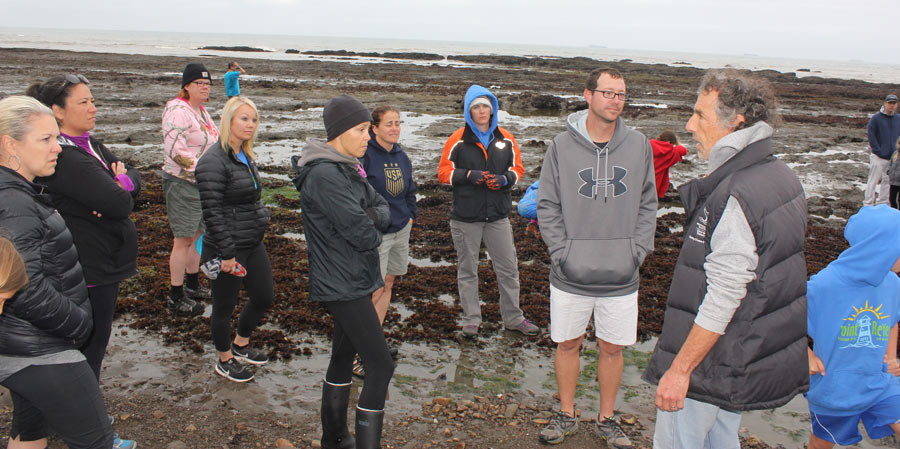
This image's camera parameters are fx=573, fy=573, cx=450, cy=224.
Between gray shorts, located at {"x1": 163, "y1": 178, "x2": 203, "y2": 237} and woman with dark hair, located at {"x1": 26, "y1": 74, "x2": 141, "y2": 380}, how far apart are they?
6.06 feet

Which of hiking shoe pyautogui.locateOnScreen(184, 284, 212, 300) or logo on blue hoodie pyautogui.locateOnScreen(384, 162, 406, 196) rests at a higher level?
logo on blue hoodie pyautogui.locateOnScreen(384, 162, 406, 196)

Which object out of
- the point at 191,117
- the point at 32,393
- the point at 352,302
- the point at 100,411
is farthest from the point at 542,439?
the point at 191,117

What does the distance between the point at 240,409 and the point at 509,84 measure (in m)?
42.1

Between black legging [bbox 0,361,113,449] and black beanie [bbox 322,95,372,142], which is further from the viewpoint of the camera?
black beanie [bbox 322,95,372,142]

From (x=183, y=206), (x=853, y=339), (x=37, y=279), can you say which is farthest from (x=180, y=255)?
(x=853, y=339)

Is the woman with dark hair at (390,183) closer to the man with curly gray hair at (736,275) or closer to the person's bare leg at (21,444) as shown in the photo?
the person's bare leg at (21,444)

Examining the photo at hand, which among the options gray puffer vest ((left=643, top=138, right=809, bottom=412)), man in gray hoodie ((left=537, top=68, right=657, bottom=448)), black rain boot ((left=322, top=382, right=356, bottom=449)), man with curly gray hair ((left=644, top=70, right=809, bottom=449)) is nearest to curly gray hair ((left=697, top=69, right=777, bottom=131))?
man with curly gray hair ((left=644, top=70, right=809, bottom=449))

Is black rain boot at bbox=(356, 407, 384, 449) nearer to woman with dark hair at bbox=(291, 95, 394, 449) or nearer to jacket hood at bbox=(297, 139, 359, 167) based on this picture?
woman with dark hair at bbox=(291, 95, 394, 449)

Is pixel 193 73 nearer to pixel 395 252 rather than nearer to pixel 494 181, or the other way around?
pixel 395 252

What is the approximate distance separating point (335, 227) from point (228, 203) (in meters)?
1.51

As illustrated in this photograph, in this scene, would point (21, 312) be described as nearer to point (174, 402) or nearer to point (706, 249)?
point (174, 402)

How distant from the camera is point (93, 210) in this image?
145 inches

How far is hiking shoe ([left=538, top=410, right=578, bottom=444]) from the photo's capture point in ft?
13.0

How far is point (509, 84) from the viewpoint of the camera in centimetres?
4409
